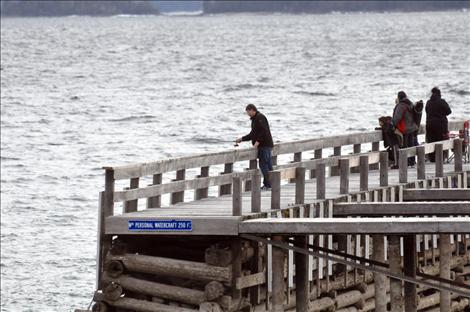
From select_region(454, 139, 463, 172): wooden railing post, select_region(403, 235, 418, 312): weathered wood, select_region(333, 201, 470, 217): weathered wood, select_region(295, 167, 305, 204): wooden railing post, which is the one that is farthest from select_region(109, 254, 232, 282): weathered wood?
select_region(454, 139, 463, 172): wooden railing post

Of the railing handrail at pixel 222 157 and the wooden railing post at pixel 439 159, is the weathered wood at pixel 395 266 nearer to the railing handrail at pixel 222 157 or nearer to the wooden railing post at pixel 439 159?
the railing handrail at pixel 222 157

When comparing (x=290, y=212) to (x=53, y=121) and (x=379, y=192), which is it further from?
(x=53, y=121)

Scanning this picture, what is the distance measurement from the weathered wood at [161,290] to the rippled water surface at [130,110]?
38.5 feet

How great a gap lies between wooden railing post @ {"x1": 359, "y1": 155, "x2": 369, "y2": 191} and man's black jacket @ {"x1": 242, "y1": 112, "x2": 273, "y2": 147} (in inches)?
63.8

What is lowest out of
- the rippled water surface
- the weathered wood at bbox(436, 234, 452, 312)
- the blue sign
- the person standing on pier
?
the rippled water surface

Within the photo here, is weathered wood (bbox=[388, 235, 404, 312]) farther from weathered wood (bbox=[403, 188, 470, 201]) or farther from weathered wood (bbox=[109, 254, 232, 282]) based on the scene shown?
weathered wood (bbox=[403, 188, 470, 201])

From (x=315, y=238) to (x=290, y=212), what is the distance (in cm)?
66

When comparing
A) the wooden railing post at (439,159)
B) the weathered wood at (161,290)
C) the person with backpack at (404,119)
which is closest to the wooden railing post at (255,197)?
the weathered wood at (161,290)

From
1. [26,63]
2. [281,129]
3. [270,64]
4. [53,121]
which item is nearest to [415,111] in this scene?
[281,129]

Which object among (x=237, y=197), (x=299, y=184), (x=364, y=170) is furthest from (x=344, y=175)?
(x=237, y=197)

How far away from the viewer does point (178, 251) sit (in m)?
23.0

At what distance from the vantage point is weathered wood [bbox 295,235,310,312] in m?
22.0

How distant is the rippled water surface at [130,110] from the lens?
41.6m

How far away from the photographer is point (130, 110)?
8738 cm
